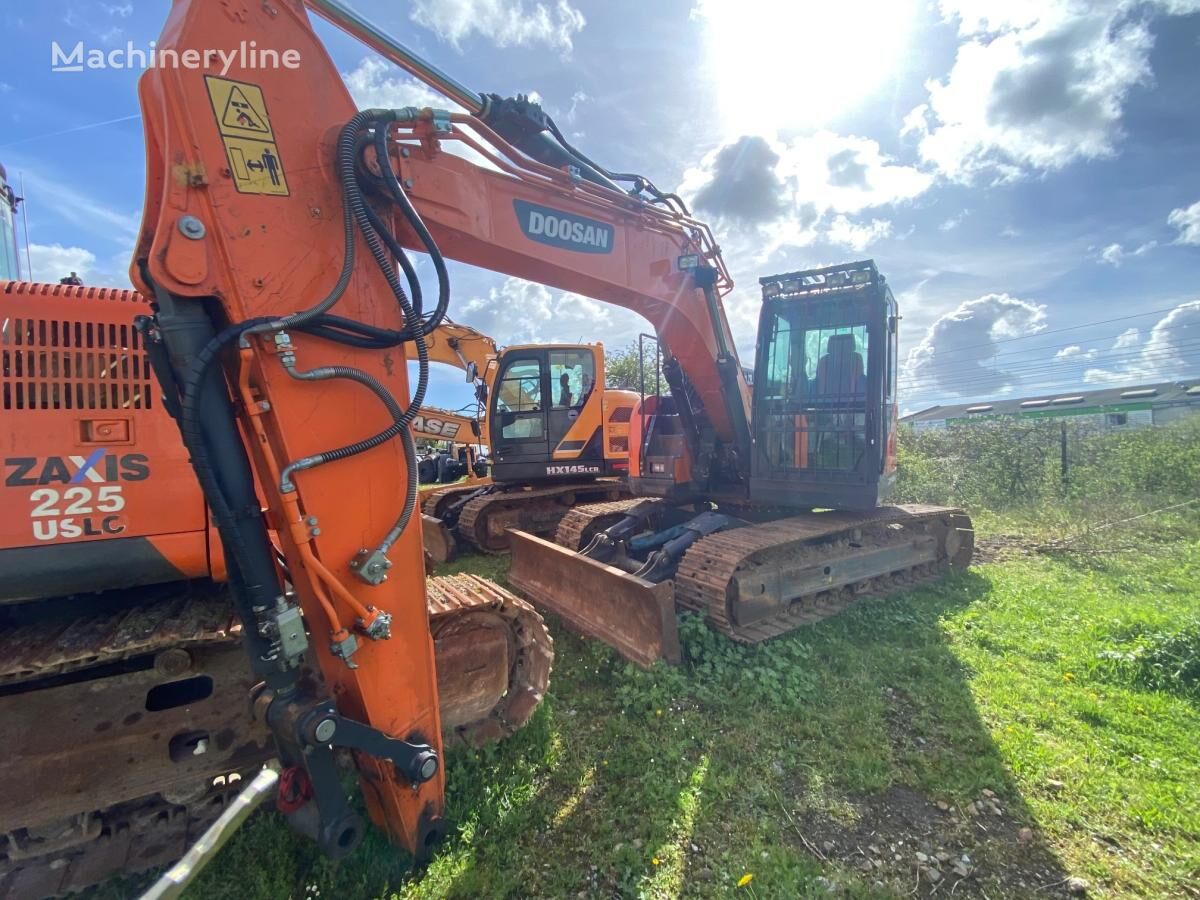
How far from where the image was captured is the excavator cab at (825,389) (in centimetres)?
511

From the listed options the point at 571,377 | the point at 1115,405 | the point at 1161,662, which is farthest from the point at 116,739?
the point at 1115,405

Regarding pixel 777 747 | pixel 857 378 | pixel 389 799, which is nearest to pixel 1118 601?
pixel 857 378

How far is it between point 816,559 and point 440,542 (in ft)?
17.0

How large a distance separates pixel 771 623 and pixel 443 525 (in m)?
5.23

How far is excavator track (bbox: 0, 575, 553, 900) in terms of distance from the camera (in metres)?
2.38

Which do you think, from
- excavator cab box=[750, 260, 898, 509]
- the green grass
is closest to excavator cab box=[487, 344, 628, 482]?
excavator cab box=[750, 260, 898, 509]

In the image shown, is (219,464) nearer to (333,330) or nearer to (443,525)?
(333,330)

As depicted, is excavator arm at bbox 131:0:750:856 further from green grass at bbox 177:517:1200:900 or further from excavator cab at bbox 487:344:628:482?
excavator cab at bbox 487:344:628:482

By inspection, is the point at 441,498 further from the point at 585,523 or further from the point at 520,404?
the point at 585,523

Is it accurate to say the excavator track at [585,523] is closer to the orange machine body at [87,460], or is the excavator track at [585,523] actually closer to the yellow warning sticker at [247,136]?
the orange machine body at [87,460]

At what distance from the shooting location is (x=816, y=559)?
200 inches

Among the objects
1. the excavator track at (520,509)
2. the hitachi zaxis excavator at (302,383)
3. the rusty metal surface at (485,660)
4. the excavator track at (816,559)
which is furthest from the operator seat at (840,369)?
the excavator track at (520,509)

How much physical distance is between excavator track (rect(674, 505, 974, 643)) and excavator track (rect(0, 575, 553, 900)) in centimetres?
216

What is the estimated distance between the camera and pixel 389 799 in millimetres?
2416
